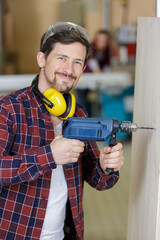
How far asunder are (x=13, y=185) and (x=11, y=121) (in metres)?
0.25

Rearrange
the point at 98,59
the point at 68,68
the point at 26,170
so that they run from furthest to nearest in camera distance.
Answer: the point at 98,59, the point at 68,68, the point at 26,170

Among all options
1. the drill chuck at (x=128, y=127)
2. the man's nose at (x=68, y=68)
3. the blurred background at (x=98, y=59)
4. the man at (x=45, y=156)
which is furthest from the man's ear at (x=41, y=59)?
the blurred background at (x=98, y=59)

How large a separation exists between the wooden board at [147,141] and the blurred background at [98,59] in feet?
4.12

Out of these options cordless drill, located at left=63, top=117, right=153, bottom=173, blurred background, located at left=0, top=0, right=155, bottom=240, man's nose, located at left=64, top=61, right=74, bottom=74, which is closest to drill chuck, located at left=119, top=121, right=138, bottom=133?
cordless drill, located at left=63, top=117, right=153, bottom=173

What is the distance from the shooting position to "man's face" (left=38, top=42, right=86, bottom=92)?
128cm

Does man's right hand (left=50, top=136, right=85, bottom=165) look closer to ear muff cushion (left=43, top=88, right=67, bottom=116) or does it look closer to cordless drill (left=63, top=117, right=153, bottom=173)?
cordless drill (left=63, top=117, right=153, bottom=173)

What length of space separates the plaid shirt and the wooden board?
143 mm

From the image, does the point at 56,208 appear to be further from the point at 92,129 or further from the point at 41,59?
the point at 41,59

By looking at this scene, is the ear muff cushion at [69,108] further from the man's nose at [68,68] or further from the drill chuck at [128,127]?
the drill chuck at [128,127]

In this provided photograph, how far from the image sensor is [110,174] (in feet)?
4.45

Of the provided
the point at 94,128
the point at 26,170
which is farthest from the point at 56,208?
the point at 94,128

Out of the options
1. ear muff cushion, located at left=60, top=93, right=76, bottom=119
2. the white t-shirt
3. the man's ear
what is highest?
the man's ear

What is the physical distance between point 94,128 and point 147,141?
0.24 meters

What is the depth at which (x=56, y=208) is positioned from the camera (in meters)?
1.31
